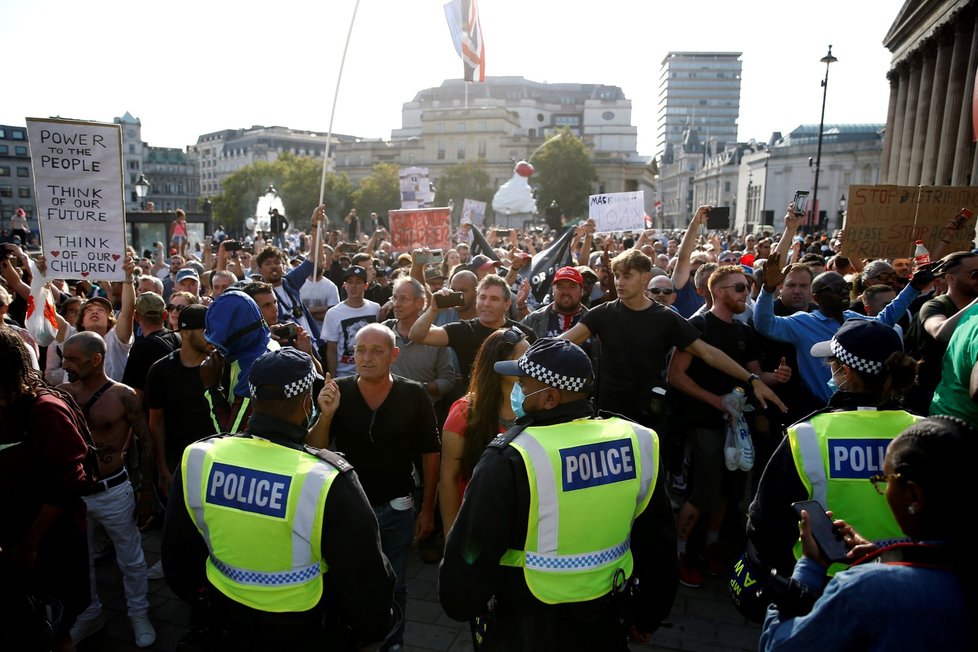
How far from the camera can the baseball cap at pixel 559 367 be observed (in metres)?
2.49

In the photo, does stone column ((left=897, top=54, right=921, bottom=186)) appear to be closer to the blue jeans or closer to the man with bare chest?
the blue jeans

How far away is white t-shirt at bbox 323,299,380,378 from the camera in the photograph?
257 inches

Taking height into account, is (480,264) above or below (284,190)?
below

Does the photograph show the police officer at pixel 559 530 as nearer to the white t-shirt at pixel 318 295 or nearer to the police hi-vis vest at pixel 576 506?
the police hi-vis vest at pixel 576 506

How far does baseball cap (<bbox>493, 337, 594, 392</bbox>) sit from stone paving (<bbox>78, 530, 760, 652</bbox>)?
2.15 m

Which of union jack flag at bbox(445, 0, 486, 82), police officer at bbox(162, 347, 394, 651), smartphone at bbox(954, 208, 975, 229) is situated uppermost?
union jack flag at bbox(445, 0, 486, 82)

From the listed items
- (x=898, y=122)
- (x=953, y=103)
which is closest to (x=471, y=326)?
(x=953, y=103)

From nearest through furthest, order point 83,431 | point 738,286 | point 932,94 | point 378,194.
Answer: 1. point 83,431
2. point 738,286
3. point 932,94
4. point 378,194

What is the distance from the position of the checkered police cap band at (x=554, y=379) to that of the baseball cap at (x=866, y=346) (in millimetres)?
1216

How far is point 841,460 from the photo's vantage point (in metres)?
2.59

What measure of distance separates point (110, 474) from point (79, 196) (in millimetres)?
2801

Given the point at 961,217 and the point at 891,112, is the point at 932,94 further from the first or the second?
the point at 961,217

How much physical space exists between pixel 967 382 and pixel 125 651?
16.2 ft

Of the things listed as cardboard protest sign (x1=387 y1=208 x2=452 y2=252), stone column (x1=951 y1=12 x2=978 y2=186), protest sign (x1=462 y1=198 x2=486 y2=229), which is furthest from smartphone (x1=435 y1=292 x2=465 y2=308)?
stone column (x1=951 y1=12 x2=978 y2=186)
